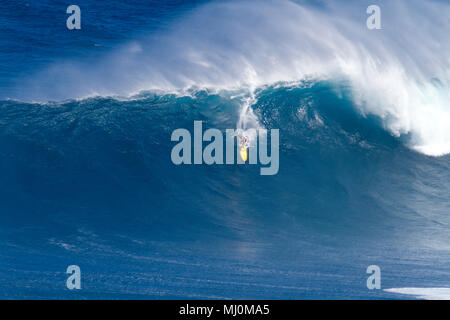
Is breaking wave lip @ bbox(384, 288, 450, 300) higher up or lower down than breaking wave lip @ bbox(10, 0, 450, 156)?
lower down

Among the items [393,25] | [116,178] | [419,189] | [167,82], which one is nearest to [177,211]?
[116,178]

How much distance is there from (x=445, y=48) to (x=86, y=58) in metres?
8.66

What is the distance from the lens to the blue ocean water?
8.88 metres

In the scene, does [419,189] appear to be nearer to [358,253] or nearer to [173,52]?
[358,253]

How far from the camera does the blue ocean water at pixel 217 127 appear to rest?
8883 millimetres

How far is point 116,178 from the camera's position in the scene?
10969 mm
